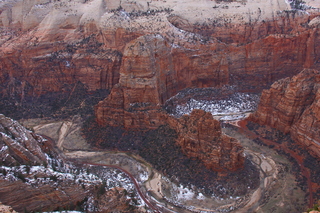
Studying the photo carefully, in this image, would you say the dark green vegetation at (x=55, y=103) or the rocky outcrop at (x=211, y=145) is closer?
the rocky outcrop at (x=211, y=145)

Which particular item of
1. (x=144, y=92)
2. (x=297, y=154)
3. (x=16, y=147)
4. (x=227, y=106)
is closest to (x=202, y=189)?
(x=297, y=154)

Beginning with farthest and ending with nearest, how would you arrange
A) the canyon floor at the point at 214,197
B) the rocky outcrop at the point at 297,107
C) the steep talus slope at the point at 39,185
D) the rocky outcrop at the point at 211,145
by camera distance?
the rocky outcrop at the point at 297,107 → the rocky outcrop at the point at 211,145 → the canyon floor at the point at 214,197 → the steep talus slope at the point at 39,185

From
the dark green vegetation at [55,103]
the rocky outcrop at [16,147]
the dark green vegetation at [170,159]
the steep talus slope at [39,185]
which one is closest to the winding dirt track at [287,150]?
the dark green vegetation at [170,159]

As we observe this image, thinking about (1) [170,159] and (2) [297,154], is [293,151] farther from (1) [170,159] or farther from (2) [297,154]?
(1) [170,159]

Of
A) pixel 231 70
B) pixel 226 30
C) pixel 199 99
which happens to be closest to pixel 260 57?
pixel 231 70

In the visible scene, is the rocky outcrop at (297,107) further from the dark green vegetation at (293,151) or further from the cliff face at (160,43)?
the cliff face at (160,43)

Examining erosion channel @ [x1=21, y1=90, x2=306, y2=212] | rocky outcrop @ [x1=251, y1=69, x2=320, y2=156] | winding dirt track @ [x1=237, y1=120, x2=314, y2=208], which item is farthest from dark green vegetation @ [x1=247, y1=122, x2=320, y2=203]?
rocky outcrop @ [x1=251, y1=69, x2=320, y2=156]

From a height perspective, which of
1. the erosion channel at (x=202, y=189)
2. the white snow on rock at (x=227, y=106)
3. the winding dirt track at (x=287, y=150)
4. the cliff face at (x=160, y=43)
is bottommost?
the erosion channel at (x=202, y=189)
